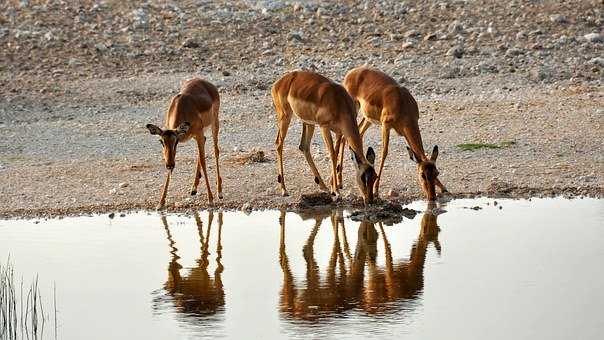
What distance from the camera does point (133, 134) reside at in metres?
18.4

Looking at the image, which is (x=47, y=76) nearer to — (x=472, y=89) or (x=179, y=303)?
(x=472, y=89)

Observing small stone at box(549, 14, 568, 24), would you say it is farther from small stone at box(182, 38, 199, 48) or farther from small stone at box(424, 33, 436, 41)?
small stone at box(182, 38, 199, 48)

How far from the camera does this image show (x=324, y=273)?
1073cm

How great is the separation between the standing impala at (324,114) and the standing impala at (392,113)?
411 mm

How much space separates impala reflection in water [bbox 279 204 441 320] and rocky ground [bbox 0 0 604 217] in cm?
184

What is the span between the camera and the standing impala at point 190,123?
44.4 ft

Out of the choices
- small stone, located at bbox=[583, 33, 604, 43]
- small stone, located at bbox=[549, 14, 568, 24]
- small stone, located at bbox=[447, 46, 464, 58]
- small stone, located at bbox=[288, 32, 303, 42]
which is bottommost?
small stone, located at bbox=[447, 46, 464, 58]

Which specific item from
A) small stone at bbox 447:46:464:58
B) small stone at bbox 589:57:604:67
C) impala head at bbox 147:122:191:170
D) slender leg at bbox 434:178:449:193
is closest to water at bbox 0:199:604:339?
slender leg at bbox 434:178:449:193

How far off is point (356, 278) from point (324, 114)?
388 centimetres

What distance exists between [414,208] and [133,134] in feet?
20.4

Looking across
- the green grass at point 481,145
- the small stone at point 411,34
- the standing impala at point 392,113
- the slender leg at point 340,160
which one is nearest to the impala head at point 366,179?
the standing impala at point 392,113

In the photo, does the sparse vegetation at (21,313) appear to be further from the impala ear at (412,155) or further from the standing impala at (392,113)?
the impala ear at (412,155)

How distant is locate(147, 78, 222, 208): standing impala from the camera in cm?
1354

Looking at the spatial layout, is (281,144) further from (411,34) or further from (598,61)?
(411,34)
